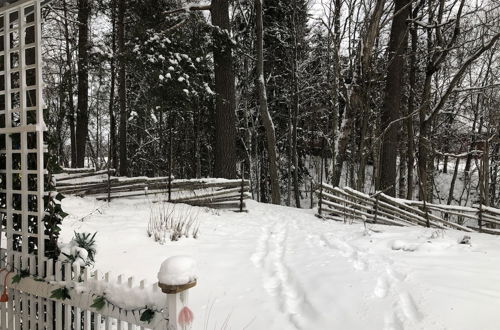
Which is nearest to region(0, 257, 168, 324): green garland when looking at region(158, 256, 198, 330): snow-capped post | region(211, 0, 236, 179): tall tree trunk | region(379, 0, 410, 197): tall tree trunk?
region(158, 256, 198, 330): snow-capped post

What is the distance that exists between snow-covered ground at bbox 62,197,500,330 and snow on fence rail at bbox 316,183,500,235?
2526 mm

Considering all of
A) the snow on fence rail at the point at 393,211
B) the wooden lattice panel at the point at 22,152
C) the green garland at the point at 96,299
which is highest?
the wooden lattice panel at the point at 22,152

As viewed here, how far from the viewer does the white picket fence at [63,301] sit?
228 centimetres

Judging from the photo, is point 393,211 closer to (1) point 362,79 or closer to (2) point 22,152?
(1) point 362,79

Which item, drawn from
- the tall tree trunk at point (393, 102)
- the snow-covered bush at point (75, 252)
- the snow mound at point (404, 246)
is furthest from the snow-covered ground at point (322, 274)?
the tall tree trunk at point (393, 102)

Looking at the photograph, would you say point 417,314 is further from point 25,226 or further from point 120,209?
point 120,209

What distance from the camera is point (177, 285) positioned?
82.6 inches

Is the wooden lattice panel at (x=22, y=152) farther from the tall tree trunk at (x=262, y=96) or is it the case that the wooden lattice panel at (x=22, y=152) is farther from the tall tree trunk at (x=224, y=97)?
the tall tree trunk at (x=262, y=96)

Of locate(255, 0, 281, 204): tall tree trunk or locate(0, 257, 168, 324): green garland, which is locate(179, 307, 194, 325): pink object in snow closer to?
locate(0, 257, 168, 324): green garland

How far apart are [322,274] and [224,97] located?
285 inches

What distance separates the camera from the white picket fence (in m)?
2.28

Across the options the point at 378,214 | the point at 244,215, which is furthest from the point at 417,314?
the point at 378,214

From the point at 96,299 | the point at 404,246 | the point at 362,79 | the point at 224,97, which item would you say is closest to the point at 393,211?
the point at 362,79

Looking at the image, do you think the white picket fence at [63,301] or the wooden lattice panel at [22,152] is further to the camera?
the wooden lattice panel at [22,152]
